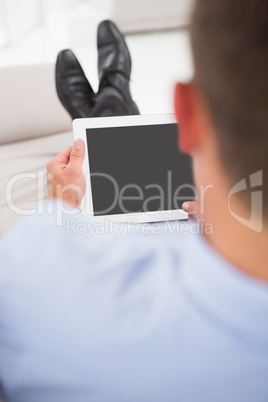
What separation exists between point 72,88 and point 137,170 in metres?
0.64

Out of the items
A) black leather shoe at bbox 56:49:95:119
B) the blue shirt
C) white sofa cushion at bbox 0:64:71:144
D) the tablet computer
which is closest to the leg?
black leather shoe at bbox 56:49:95:119

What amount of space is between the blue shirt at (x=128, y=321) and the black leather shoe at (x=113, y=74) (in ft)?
3.30

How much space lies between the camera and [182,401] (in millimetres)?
345

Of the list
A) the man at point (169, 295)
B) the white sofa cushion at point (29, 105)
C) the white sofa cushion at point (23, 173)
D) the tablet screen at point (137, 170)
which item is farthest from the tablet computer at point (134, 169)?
the white sofa cushion at point (29, 105)

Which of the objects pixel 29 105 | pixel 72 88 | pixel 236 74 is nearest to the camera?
pixel 236 74

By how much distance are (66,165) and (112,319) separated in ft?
1.55

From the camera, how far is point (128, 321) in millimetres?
334

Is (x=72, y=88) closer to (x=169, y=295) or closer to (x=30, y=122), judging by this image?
(x=30, y=122)

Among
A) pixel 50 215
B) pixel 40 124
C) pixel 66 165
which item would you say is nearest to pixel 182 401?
pixel 50 215

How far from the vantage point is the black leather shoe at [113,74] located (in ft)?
4.40

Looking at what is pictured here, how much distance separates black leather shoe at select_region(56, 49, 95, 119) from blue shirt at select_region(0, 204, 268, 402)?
1.04 metres

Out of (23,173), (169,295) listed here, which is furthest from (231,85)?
(23,173)

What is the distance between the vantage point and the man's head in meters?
0.26

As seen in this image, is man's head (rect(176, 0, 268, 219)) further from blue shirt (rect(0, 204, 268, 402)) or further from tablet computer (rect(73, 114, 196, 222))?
tablet computer (rect(73, 114, 196, 222))
